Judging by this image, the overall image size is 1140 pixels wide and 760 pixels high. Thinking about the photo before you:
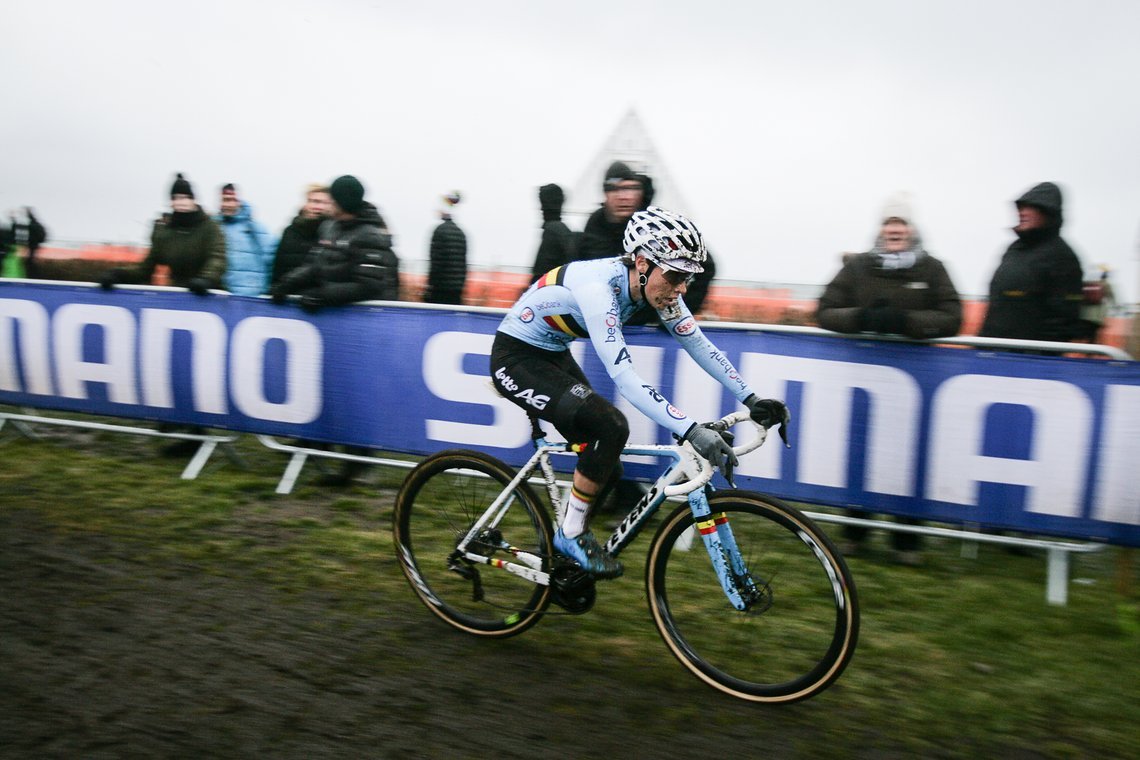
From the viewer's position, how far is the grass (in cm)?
407

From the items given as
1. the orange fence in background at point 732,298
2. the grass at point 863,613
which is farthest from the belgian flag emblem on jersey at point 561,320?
the orange fence in background at point 732,298

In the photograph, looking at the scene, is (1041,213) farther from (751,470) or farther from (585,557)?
(585,557)

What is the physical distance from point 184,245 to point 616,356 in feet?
19.1

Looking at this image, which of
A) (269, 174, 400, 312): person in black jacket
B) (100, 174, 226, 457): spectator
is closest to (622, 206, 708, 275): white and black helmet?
(269, 174, 400, 312): person in black jacket

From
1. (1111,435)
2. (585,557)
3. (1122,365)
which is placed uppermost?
(1122,365)

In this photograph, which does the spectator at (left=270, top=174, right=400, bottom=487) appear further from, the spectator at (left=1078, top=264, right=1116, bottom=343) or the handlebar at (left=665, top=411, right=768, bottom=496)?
the spectator at (left=1078, top=264, right=1116, bottom=343)

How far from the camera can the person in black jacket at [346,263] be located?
744 centimetres

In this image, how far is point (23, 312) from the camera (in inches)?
333

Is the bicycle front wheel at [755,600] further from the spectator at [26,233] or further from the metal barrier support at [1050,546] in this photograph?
the spectator at [26,233]

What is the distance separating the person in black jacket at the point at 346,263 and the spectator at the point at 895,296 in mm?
3242

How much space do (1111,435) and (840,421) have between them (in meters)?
1.46

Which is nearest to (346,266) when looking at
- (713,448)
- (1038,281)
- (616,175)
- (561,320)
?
(616,175)

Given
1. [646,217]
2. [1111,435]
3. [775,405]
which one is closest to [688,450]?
[775,405]

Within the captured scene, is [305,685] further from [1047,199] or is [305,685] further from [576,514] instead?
[1047,199]
